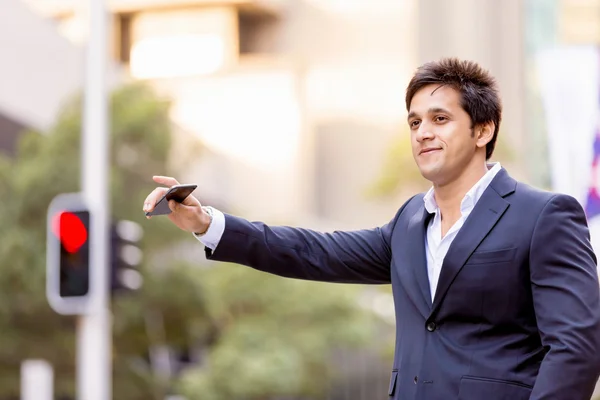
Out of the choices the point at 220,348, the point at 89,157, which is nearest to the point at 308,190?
the point at 220,348

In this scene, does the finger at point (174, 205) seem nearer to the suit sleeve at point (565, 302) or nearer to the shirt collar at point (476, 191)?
the shirt collar at point (476, 191)

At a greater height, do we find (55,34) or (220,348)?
(55,34)

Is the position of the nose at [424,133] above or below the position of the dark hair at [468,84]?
below

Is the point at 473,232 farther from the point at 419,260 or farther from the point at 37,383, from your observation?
the point at 37,383

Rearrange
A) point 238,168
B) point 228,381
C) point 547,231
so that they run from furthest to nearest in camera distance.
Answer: point 238,168, point 228,381, point 547,231

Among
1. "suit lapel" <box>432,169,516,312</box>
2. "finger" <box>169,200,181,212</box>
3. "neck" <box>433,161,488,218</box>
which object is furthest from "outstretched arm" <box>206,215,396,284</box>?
"suit lapel" <box>432,169,516,312</box>

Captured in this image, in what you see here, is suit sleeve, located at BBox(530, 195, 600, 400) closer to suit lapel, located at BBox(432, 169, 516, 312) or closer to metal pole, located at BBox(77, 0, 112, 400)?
suit lapel, located at BBox(432, 169, 516, 312)

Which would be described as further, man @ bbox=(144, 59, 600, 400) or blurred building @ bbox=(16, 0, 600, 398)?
blurred building @ bbox=(16, 0, 600, 398)

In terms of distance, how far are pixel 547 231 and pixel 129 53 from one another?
45.5 metres

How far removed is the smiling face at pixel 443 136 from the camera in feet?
9.96

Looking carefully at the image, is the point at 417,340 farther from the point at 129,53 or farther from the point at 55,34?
the point at 129,53

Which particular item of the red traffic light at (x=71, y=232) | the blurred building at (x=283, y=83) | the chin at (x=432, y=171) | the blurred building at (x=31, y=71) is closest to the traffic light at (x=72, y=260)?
the red traffic light at (x=71, y=232)

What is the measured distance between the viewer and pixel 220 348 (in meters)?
25.5

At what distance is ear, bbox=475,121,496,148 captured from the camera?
3084 mm
